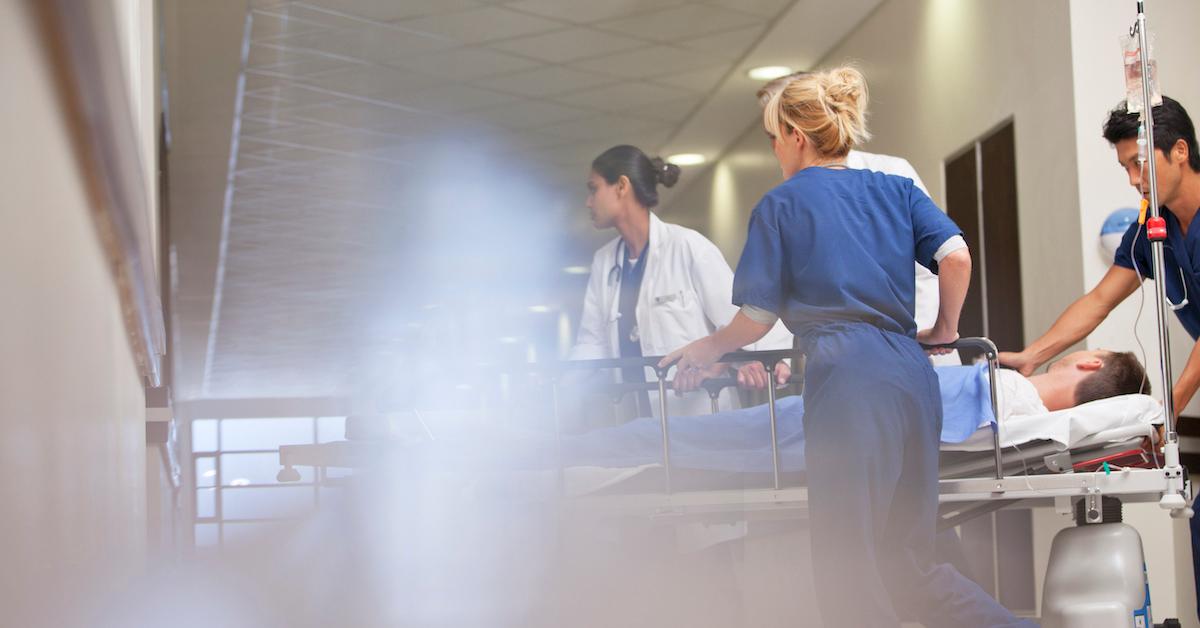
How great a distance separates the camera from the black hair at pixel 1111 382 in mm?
2209

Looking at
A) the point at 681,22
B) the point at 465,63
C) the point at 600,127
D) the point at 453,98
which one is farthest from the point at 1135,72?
the point at 600,127

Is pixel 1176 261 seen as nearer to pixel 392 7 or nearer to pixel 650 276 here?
pixel 650 276

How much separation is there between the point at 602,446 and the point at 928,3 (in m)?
2.48

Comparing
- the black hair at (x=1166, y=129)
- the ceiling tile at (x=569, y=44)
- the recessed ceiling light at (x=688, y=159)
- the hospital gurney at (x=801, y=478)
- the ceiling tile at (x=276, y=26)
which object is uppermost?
the ceiling tile at (x=276, y=26)

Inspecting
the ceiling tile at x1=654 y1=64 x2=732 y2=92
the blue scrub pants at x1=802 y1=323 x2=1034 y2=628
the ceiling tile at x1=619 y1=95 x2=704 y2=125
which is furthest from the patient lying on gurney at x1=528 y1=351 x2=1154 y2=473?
the ceiling tile at x1=619 y1=95 x2=704 y2=125

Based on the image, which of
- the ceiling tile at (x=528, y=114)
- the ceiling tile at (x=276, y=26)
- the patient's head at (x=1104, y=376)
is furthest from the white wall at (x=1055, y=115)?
the ceiling tile at (x=276, y=26)

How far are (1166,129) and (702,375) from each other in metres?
1.06

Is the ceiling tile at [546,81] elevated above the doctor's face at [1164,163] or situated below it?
above

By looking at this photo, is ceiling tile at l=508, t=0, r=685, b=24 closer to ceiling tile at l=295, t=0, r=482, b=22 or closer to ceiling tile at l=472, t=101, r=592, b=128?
ceiling tile at l=295, t=0, r=482, b=22

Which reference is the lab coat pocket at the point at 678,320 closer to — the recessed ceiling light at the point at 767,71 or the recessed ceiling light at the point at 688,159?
the recessed ceiling light at the point at 767,71

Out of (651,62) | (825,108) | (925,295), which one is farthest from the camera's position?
(651,62)

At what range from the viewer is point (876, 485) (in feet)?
5.24

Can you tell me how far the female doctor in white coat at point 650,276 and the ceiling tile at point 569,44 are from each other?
186 centimetres

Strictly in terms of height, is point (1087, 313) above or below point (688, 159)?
below
